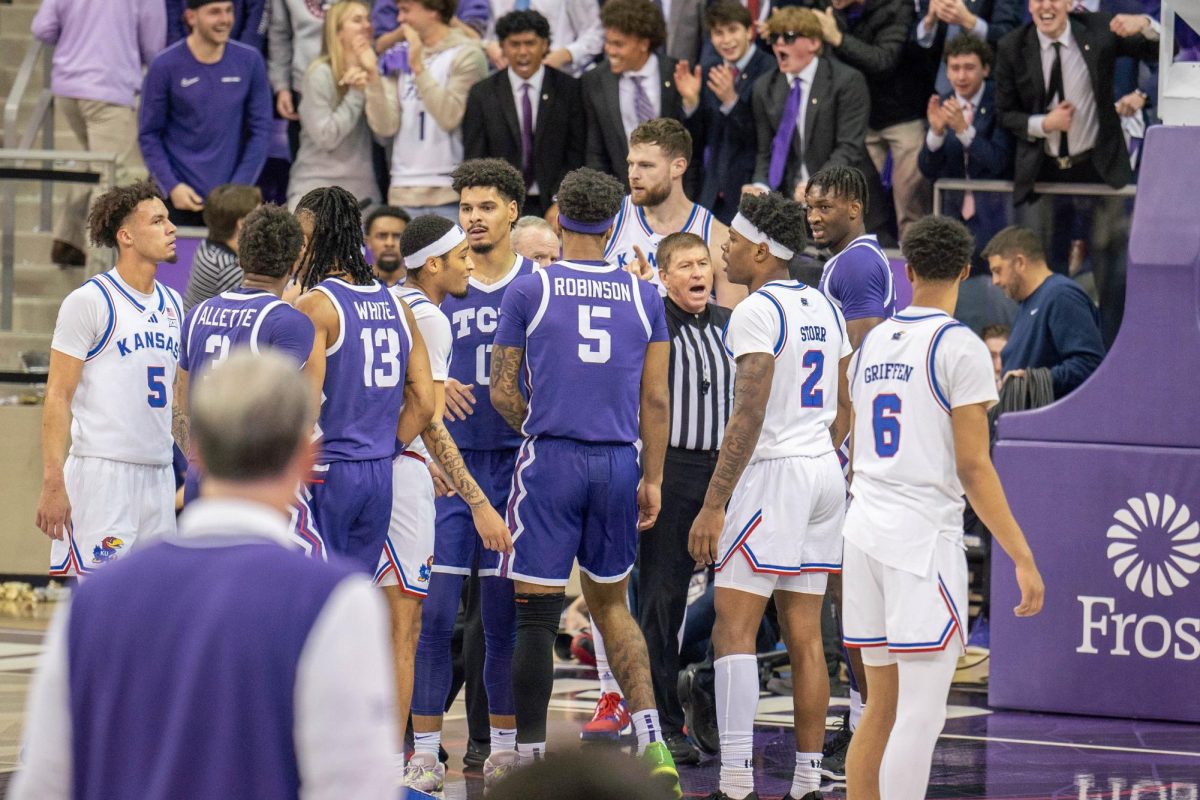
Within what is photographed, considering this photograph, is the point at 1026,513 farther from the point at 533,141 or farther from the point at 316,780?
the point at 316,780

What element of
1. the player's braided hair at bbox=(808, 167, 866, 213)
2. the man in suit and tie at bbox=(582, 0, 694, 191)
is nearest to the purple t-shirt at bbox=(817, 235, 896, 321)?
the player's braided hair at bbox=(808, 167, 866, 213)

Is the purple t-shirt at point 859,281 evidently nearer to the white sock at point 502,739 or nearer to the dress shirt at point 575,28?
the white sock at point 502,739

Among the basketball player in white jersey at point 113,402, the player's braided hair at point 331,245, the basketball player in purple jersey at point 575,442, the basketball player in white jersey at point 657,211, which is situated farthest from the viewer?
the basketball player in white jersey at point 657,211

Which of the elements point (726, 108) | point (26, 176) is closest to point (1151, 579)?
point (726, 108)

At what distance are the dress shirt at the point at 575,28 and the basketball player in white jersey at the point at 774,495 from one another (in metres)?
5.32

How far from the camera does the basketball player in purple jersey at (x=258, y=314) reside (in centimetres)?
567

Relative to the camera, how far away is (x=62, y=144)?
11977mm

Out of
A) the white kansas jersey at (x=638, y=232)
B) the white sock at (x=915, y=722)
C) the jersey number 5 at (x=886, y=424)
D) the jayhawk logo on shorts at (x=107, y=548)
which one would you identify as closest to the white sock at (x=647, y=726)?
the white sock at (x=915, y=722)

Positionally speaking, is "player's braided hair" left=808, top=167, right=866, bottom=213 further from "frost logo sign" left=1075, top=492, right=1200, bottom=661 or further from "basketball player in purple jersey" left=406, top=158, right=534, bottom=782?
"frost logo sign" left=1075, top=492, right=1200, bottom=661

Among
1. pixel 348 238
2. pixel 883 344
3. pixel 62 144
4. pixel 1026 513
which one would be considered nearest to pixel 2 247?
pixel 62 144

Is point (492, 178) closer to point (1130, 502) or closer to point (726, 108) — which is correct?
point (1130, 502)

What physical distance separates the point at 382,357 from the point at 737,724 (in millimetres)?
1866

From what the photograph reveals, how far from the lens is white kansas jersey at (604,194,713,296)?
27.5 ft

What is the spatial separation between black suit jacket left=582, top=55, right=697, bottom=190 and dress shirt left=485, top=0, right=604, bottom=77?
0.65m
